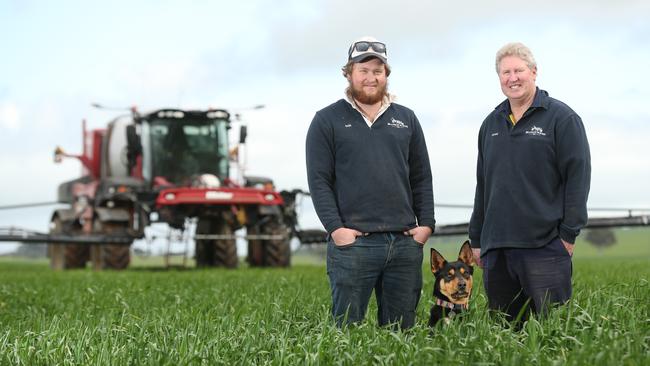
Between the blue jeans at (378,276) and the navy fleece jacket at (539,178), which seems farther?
the blue jeans at (378,276)

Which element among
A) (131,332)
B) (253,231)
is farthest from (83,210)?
(131,332)

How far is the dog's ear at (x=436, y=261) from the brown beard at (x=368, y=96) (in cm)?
88

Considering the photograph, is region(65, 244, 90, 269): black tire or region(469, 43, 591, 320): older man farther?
region(65, 244, 90, 269): black tire

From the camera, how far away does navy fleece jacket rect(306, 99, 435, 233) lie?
16.2 ft

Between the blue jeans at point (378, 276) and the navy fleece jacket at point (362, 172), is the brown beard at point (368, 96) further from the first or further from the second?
the blue jeans at point (378, 276)

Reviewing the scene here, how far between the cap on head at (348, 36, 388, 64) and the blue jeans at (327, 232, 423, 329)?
0.96 metres

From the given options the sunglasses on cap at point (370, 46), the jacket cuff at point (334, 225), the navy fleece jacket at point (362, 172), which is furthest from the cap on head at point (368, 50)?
the jacket cuff at point (334, 225)

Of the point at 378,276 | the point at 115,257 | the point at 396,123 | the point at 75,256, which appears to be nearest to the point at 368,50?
the point at 396,123

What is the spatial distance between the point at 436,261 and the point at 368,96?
3.19ft

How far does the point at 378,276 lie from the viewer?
5090mm

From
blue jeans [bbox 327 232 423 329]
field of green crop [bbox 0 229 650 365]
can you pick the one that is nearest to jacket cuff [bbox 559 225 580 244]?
field of green crop [bbox 0 229 650 365]

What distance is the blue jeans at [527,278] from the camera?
486cm

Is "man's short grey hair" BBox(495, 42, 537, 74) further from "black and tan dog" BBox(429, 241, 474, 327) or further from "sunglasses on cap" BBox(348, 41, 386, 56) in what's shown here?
"black and tan dog" BBox(429, 241, 474, 327)

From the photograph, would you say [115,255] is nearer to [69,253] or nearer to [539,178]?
[69,253]
